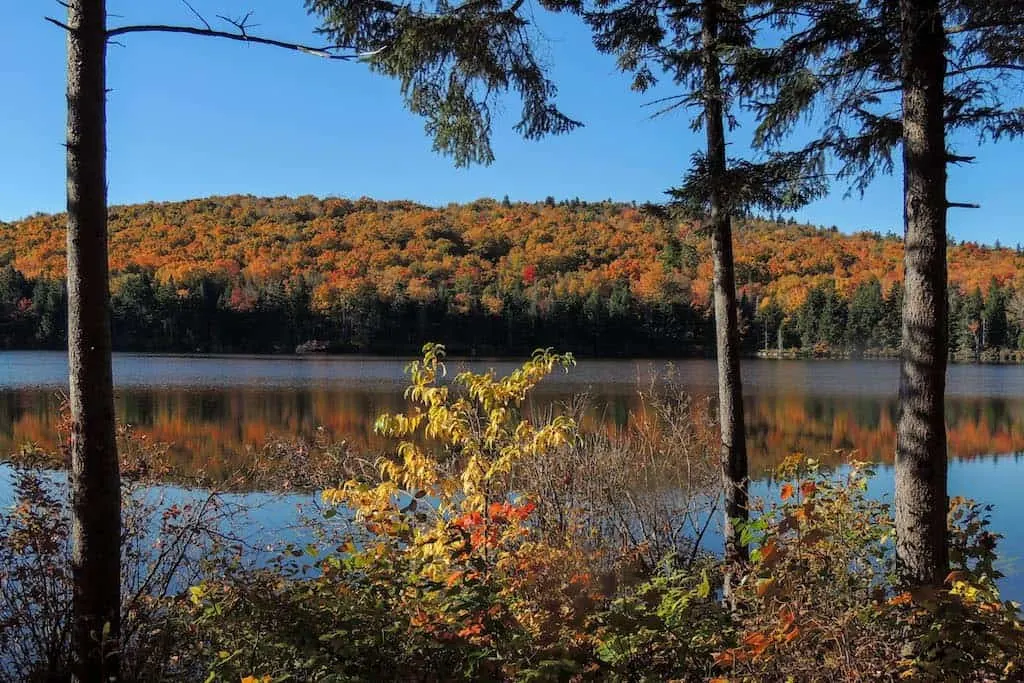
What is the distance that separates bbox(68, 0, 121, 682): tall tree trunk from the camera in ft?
11.0

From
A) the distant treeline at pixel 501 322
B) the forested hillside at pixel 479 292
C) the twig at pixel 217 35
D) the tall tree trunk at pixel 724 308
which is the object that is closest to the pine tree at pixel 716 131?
the tall tree trunk at pixel 724 308

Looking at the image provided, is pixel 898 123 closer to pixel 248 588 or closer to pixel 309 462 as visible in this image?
pixel 248 588

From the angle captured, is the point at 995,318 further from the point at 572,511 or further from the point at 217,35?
the point at 217,35

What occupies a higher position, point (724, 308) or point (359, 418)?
point (724, 308)

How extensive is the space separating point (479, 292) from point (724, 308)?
6976 cm

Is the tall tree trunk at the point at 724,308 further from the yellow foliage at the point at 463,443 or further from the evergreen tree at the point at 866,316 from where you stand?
the evergreen tree at the point at 866,316

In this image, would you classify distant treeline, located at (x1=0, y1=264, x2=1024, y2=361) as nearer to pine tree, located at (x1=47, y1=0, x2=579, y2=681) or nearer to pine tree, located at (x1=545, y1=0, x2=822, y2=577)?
pine tree, located at (x1=545, y1=0, x2=822, y2=577)

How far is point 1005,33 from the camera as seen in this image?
434cm

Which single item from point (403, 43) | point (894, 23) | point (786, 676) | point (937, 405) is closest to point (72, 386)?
point (403, 43)

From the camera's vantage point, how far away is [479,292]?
248ft

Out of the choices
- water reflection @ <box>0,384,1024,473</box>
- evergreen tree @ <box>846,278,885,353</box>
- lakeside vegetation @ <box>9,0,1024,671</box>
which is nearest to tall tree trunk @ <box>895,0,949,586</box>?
lakeside vegetation @ <box>9,0,1024,671</box>

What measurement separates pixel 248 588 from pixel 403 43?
10.5 ft

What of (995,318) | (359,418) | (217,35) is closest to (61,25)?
(217,35)

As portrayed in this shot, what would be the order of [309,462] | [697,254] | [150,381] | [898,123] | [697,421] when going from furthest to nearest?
[150,381], [697,421], [309,462], [697,254], [898,123]
